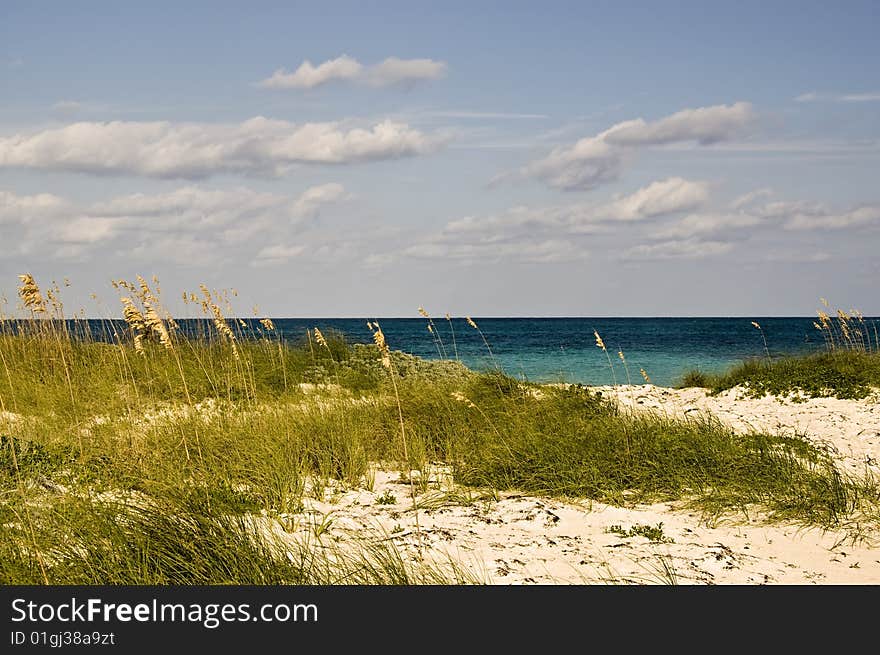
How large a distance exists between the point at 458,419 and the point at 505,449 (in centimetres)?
121

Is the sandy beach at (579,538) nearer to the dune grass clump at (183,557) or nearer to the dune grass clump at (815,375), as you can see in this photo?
the dune grass clump at (183,557)

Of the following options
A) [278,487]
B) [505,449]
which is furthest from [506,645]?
[505,449]

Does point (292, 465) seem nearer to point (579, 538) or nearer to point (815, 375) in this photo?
point (579, 538)

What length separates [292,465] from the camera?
6.86m

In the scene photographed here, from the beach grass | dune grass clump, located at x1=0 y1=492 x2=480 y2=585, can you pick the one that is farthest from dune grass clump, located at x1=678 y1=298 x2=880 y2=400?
dune grass clump, located at x1=0 y1=492 x2=480 y2=585

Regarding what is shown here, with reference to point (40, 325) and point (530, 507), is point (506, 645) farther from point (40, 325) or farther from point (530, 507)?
point (40, 325)

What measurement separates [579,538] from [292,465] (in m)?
2.60

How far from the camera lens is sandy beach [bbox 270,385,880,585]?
4941mm

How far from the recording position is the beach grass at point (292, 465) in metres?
4.52

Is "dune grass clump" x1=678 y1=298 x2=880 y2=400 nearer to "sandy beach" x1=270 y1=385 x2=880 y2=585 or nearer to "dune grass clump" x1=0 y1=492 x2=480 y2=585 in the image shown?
"sandy beach" x1=270 y1=385 x2=880 y2=585

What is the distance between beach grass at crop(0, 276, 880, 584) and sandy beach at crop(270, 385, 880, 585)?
0.20m

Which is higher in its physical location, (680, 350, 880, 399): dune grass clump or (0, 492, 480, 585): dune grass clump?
(0, 492, 480, 585): dune grass clump

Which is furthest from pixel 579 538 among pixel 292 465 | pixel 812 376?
pixel 812 376

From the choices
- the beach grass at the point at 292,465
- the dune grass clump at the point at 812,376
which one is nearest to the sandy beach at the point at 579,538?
the beach grass at the point at 292,465
